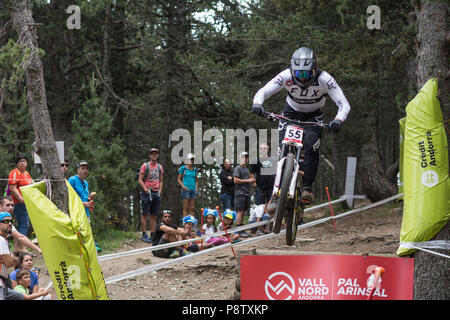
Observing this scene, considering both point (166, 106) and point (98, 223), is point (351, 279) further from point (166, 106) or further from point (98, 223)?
point (166, 106)

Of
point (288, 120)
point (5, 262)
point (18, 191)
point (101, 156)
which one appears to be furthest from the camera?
point (101, 156)

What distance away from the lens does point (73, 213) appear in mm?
6969

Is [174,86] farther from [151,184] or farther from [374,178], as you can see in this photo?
[374,178]

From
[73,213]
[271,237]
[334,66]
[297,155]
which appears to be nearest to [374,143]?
[334,66]

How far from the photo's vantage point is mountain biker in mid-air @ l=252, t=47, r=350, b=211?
7.05 m

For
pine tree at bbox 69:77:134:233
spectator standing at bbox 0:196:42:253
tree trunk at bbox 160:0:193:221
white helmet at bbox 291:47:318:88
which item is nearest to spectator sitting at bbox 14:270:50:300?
spectator standing at bbox 0:196:42:253

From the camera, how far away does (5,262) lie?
6.78 m

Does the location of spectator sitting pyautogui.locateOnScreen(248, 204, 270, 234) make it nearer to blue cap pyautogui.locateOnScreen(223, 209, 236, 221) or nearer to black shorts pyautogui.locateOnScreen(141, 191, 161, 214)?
blue cap pyautogui.locateOnScreen(223, 209, 236, 221)

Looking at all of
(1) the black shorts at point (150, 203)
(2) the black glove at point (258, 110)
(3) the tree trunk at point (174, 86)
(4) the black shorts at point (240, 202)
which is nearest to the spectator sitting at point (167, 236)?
(1) the black shorts at point (150, 203)

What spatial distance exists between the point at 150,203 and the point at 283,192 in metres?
5.51

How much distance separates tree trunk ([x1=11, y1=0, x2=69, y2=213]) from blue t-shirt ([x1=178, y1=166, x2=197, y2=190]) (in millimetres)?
3009

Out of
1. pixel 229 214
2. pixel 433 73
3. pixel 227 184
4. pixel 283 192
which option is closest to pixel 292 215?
pixel 283 192

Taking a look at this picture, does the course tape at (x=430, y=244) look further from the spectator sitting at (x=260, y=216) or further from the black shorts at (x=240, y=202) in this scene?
the black shorts at (x=240, y=202)

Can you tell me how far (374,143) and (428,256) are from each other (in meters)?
8.58
